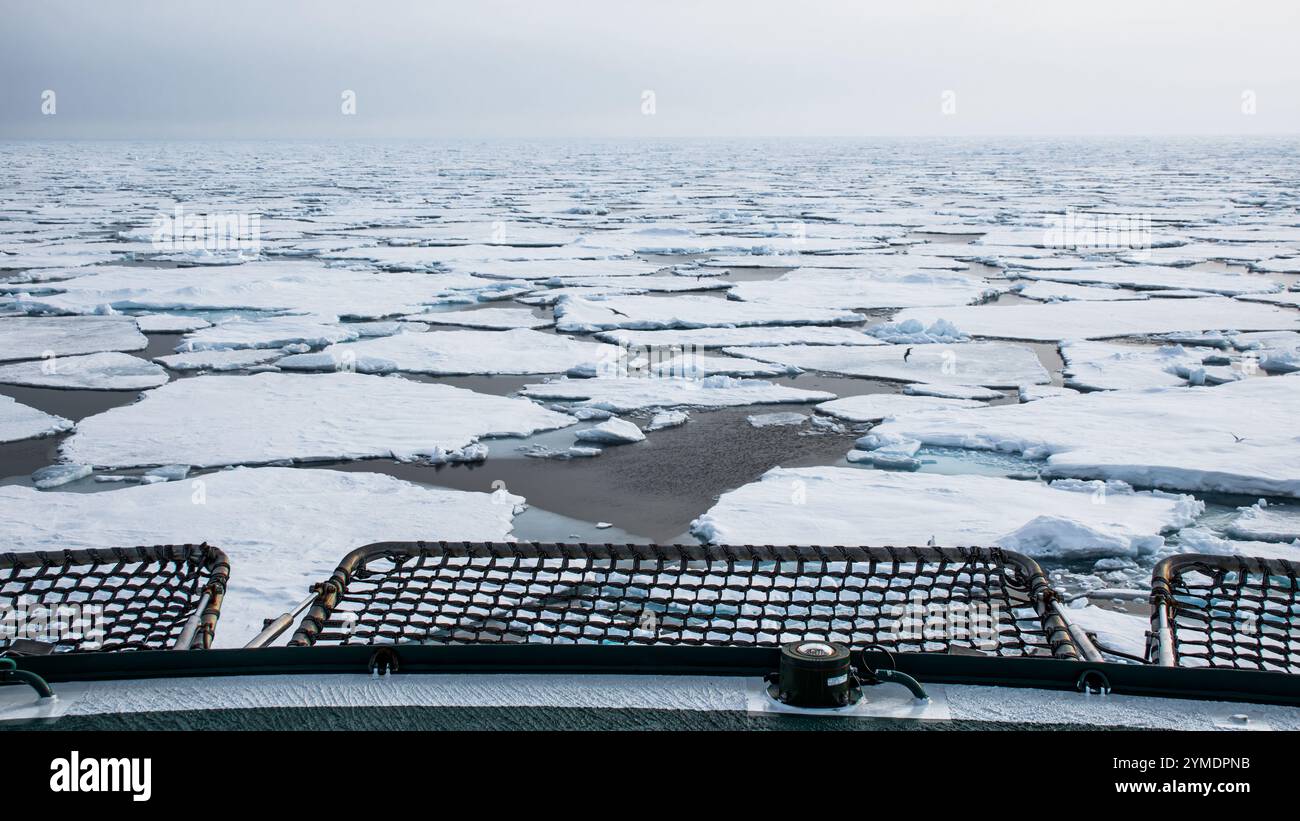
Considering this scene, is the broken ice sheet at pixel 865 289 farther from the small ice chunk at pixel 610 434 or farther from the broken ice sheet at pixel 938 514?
the broken ice sheet at pixel 938 514

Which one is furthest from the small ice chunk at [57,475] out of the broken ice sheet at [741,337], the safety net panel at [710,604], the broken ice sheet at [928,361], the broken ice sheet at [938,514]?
the broken ice sheet at [928,361]

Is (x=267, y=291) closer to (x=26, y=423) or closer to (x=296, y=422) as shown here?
(x=26, y=423)

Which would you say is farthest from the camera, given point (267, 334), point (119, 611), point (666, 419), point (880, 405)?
point (267, 334)

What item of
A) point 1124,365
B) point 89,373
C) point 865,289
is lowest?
point 1124,365

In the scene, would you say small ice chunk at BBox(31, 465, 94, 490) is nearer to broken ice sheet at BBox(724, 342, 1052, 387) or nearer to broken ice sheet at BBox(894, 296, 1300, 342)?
broken ice sheet at BBox(724, 342, 1052, 387)

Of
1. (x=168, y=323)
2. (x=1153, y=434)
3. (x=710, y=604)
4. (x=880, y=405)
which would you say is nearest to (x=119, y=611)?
(x=710, y=604)
